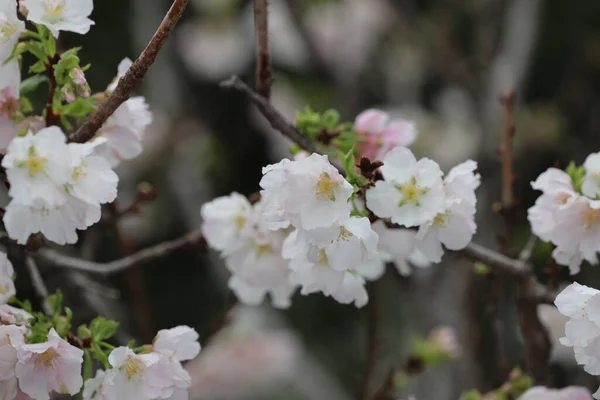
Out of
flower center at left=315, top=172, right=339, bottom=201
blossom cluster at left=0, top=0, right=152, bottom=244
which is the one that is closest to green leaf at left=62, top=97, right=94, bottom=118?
blossom cluster at left=0, top=0, right=152, bottom=244

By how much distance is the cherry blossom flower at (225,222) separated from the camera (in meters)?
0.73

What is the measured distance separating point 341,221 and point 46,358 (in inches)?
9.6

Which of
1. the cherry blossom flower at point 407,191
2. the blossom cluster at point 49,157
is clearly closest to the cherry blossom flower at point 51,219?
the blossom cluster at point 49,157

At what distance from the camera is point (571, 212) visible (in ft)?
2.00

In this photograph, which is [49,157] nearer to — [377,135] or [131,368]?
[131,368]

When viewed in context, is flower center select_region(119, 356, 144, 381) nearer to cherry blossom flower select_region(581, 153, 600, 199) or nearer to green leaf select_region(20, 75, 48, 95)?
green leaf select_region(20, 75, 48, 95)

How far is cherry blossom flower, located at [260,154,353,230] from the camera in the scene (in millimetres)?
521

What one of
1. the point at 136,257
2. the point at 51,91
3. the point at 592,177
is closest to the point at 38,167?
the point at 51,91

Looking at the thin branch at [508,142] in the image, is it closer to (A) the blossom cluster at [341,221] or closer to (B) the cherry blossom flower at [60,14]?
(A) the blossom cluster at [341,221]

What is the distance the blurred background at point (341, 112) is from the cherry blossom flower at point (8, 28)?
929 millimetres

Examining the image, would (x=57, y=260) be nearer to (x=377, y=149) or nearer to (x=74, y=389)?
(x=74, y=389)

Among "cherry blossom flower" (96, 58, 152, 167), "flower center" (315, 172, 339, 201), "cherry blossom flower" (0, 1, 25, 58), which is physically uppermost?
"cherry blossom flower" (0, 1, 25, 58)

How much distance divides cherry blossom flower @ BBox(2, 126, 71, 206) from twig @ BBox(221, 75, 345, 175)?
0.19m

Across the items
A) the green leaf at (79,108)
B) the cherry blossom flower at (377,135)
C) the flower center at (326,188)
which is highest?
the green leaf at (79,108)
